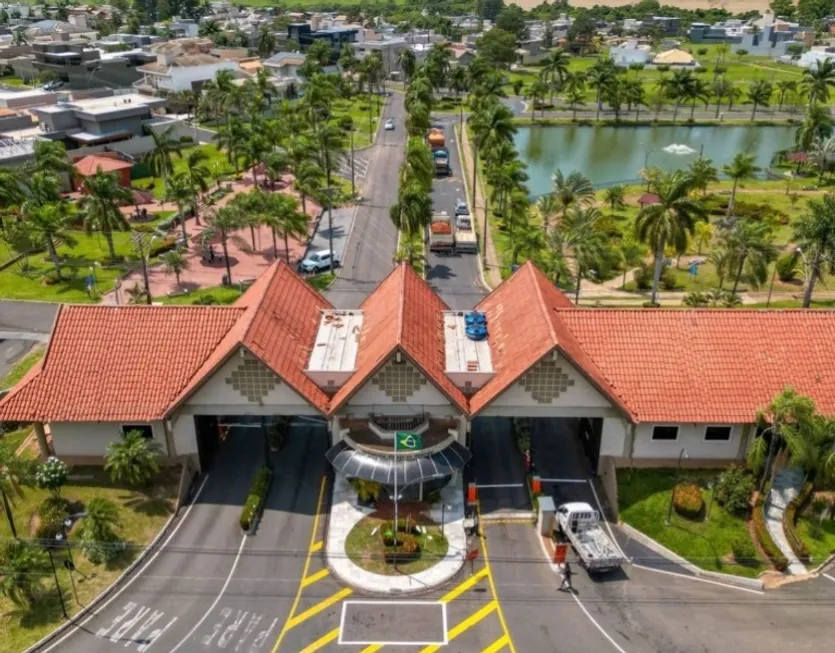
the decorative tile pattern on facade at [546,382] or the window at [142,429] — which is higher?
the decorative tile pattern on facade at [546,382]

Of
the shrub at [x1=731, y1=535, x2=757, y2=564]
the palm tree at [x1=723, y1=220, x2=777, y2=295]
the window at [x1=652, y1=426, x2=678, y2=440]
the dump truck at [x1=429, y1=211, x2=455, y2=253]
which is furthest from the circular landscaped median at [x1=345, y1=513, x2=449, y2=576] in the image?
the dump truck at [x1=429, y1=211, x2=455, y2=253]

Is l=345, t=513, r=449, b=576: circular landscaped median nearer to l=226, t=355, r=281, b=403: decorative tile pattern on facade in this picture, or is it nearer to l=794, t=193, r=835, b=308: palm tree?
l=226, t=355, r=281, b=403: decorative tile pattern on facade

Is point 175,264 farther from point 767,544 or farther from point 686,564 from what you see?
point 767,544

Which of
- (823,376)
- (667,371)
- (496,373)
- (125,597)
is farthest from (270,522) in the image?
(823,376)

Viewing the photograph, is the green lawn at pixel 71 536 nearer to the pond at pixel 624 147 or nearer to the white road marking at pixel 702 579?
the white road marking at pixel 702 579

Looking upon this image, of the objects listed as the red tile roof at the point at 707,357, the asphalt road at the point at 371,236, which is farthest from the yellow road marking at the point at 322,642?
the asphalt road at the point at 371,236

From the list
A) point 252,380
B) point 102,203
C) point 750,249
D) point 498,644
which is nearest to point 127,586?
point 252,380
